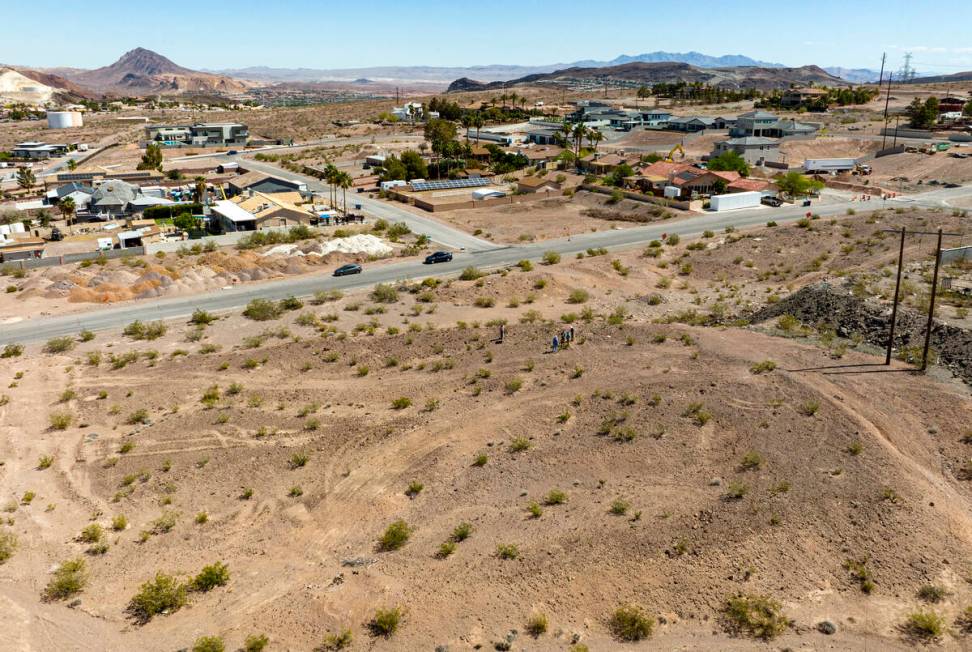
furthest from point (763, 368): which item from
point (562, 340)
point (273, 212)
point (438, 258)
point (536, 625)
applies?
point (273, 212)

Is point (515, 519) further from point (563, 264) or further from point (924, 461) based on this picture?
point (563, 264)

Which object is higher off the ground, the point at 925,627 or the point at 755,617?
the point at 925,627

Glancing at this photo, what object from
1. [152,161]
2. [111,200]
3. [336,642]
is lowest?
[336,642]

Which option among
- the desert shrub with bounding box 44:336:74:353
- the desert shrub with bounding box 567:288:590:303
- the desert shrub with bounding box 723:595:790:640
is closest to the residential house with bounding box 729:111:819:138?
the desert shrub with bounding box 567:288:590:303

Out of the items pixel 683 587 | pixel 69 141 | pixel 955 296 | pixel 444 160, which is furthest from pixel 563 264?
pixel 69 141

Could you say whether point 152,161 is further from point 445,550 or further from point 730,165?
point 445,550

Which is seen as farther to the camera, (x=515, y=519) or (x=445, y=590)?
(x=515, y=519)
